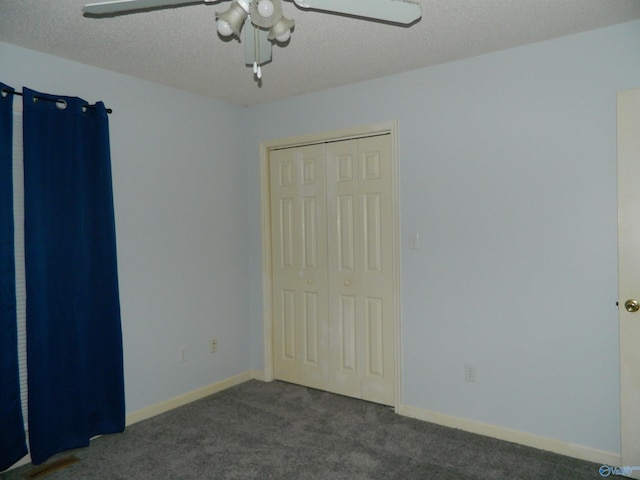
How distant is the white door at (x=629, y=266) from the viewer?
2.44m

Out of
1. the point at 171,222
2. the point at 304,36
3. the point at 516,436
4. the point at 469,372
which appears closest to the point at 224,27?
the point at 304,36

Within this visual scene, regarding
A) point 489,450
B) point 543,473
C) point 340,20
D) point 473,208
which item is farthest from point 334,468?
point 340,20

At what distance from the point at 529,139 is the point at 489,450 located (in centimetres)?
190

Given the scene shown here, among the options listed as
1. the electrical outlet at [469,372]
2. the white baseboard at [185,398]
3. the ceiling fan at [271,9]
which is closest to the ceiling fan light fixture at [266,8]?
the ceiling fan at [271,9]

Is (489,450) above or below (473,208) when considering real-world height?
below

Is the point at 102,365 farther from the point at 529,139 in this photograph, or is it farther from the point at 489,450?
the point at 529,139

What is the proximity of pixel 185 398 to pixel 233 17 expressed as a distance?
9.59ft

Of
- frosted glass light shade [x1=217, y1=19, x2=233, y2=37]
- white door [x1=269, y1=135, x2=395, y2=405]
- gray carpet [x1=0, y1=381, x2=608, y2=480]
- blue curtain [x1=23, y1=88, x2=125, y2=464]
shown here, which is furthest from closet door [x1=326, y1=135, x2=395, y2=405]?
frosted glass light shade [x1=217, y1=19, x2=233, y2=37]

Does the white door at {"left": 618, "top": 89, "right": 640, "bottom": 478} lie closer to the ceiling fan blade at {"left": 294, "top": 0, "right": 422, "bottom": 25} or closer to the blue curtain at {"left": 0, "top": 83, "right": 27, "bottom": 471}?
the ceiling fan blade at {"left": 294, "top": 0, "right": 422, "bottom": 25}

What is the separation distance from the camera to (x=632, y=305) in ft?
8.02

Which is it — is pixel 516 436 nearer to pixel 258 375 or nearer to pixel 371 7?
pixel 258 375

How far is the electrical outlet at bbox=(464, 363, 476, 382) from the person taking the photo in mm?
3031

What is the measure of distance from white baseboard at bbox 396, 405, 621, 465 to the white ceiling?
2393mm

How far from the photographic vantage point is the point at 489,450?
277 centimetres
